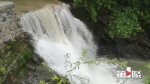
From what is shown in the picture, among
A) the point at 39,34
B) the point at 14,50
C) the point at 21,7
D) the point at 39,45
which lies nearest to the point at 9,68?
the point at 14,50

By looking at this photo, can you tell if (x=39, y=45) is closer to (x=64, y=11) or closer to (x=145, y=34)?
(x=64, y=11)

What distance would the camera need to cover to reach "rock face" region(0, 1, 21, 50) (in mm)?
5898

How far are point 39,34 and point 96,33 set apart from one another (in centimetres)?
279

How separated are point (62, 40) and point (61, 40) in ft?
0.20

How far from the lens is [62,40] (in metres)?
8.35

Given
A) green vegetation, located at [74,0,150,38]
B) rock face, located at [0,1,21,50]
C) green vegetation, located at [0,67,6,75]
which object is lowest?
green vegetation, located at [0,67,6,75]

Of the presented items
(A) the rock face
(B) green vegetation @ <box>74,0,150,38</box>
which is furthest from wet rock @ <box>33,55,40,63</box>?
(B) green vegetation @ <box>74,0,150,38</box>

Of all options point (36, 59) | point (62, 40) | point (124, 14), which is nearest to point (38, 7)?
point (62, 40)

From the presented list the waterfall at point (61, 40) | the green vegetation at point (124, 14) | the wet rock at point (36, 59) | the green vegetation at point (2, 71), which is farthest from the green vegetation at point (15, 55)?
the green vegetation at point (124, 14)

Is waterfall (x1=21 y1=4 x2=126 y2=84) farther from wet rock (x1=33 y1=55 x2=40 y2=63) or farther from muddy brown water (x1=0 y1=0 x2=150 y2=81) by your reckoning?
muddy brown water (x1=0 y1=0 x2=150 y2=81)

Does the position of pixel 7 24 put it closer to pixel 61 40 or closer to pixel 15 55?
pixel 15 55

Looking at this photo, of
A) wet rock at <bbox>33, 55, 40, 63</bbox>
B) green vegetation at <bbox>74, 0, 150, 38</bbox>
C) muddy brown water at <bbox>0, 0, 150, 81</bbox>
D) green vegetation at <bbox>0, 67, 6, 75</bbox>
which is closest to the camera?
green vegetation at <bbox>0, 67, 6, 75</bbox>

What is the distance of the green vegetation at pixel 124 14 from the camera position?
8.56 meters

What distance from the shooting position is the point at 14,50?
20.3 feet
